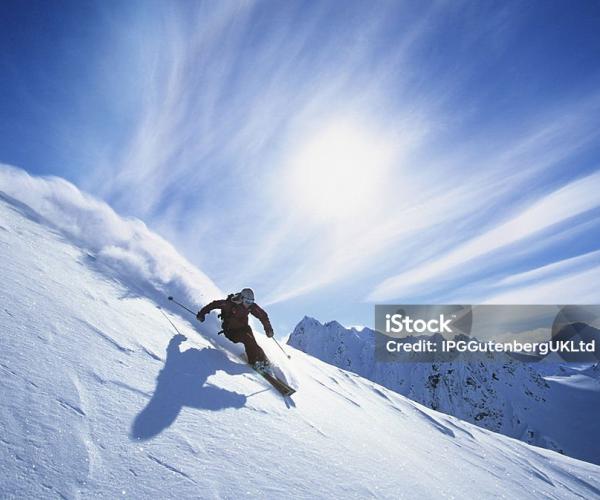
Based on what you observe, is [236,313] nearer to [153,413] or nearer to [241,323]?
[241,323]

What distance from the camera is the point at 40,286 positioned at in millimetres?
5156

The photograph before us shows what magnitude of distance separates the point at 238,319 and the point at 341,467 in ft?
13.2

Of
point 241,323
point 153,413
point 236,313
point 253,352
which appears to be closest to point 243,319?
point 241,323

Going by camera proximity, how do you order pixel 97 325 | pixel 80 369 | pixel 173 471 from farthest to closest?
pixel 97 325
pixel 80 369
pixel 173 471

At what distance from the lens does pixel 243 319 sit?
25.4 feet

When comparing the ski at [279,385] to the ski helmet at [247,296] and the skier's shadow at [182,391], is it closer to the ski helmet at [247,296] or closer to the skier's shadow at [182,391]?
the skier's shadow at [182,391]

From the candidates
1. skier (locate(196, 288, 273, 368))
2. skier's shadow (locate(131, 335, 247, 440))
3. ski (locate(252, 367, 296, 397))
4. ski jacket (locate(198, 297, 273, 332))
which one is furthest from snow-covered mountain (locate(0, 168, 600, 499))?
ski jacket (locate(198, 297, 273, 332))

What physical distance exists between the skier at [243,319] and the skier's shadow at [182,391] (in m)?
0.75

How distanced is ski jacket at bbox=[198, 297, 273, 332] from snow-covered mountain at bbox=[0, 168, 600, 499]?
1.61 feet

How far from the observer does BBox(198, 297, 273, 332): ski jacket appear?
25.4 ft

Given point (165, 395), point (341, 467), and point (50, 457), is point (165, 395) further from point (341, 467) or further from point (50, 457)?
point (341, 467)

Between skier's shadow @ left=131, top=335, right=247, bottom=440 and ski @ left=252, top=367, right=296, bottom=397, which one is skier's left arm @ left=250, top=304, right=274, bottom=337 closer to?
ski @ left=252, top=367, right=296, bottom=397

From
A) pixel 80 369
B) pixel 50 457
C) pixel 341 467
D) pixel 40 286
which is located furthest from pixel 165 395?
pixel 40 286

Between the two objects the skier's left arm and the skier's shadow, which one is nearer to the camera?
the skier's shadow
